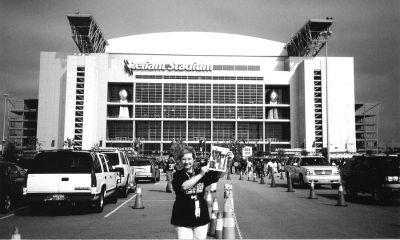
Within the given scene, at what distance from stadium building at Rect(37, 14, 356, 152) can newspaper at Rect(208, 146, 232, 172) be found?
289 feet

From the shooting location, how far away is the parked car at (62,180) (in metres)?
12.5

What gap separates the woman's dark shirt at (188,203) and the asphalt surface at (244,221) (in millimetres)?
4156

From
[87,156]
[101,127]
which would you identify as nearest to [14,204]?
[87,156]

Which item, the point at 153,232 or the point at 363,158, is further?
the point at 363,158

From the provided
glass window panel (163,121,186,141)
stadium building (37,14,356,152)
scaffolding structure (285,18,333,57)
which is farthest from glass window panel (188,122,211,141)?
scaffolding structure (285,18,333,57)

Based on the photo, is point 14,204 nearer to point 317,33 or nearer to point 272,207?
point 272,207

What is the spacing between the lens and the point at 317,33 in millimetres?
95625

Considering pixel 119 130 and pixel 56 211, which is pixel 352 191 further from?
pixel 119 130

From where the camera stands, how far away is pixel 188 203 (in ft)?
16.8

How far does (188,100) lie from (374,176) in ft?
267

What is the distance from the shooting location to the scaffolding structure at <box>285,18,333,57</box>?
92.3 metres

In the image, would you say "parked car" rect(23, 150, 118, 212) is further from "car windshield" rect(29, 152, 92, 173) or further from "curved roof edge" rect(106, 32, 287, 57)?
"curved roof edge" rect(106, 32, 287, 57)

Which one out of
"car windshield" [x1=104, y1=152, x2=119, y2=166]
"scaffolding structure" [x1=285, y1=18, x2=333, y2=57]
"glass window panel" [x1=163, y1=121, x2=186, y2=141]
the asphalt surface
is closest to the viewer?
the asphalt surface

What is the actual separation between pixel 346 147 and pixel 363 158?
78.6 m
